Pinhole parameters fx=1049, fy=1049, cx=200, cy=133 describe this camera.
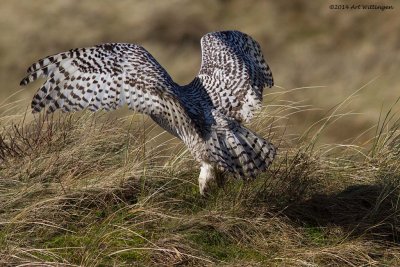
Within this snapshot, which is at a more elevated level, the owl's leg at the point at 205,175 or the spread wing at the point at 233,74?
the spread wing at the point at 233,74

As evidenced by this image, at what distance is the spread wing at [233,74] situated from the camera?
695 cm

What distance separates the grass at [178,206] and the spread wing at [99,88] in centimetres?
53

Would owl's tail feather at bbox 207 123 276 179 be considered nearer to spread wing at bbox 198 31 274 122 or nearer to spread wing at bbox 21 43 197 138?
spread wing at bbox 21 43 197 138

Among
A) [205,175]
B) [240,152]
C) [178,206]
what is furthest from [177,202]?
[240,152]

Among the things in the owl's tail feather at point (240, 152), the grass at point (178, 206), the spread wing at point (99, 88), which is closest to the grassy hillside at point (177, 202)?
the grass at point (178, 206)

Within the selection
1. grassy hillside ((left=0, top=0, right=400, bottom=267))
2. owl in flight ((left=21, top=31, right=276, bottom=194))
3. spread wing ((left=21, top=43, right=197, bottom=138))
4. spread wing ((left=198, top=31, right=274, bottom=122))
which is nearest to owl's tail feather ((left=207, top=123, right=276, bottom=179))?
owl in flight ((left=21, top=31, right=276, bottom=194))

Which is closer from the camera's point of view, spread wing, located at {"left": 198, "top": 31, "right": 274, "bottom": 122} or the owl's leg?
the owl's leg

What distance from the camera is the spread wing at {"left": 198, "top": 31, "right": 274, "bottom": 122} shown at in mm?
6949

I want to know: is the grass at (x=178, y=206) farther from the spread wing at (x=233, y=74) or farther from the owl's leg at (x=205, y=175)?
the spread wing at (x=233, y=74)

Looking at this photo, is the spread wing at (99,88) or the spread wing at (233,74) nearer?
the spread wing at (99,88)

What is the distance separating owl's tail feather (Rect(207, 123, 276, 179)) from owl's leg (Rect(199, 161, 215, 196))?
0.90 ft

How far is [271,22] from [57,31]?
4.10 meters

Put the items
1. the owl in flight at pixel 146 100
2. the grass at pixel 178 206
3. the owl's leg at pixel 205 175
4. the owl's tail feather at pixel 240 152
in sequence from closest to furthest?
the grass at pixel 178 206 → the owl's tail feather at pixel 240 152 → the owl in flight at pixel 146 100 → the owl's leg at pixel 205 175

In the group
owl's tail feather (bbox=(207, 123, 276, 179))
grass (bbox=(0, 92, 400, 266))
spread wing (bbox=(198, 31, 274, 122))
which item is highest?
spread wing (bbox=(198, 31, 274, 122))
